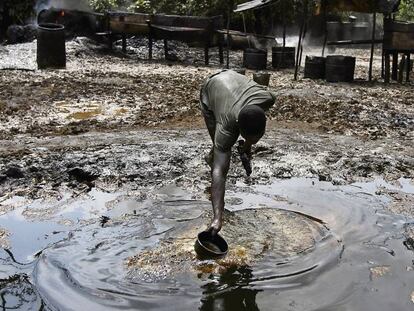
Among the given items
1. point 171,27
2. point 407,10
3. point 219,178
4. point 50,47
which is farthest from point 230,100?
point 407,10

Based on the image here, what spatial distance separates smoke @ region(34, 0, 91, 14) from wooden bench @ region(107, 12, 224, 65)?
169 inches

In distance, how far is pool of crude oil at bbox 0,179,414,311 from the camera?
3375 mm

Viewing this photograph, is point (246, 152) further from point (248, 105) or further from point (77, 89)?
point (77, 89)

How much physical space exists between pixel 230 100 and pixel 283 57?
1138cm

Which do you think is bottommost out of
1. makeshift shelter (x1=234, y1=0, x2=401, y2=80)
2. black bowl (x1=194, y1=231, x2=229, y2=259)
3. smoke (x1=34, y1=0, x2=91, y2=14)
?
black bowl (x1=194, y1=231, x2=229, y2=259)

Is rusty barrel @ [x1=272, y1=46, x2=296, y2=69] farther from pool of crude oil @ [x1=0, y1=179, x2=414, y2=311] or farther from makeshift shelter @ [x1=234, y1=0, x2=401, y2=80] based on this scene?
pool of crude oil @ [x1=0, y1=179, x2=414, y2=311]

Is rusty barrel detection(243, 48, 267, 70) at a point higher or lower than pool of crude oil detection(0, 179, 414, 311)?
higher

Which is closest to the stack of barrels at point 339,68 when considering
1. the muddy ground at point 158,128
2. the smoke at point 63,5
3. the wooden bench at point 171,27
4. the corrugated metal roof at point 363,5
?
the muddy ground at point 158,128

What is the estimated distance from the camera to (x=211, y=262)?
150 inches

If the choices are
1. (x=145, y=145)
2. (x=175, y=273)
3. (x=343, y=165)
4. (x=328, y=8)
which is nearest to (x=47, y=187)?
(x=145, y=145)

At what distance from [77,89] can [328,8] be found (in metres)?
6.31

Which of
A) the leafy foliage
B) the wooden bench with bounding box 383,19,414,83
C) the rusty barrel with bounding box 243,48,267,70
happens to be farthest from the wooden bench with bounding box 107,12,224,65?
the leafy foliage

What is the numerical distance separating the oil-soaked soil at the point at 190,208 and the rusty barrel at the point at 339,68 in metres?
2.71

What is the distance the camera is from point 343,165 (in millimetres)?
6047
